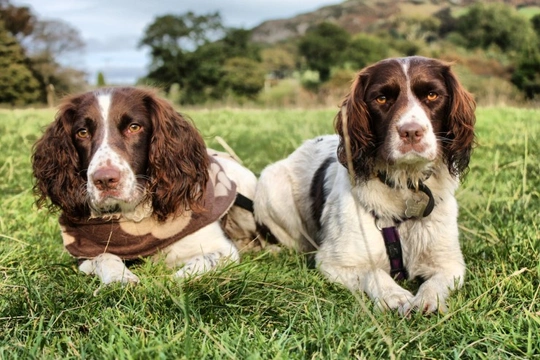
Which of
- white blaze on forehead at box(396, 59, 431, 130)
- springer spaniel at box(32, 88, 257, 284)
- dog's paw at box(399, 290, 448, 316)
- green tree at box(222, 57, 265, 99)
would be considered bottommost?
green tree at box(222, 57, 265, 99)

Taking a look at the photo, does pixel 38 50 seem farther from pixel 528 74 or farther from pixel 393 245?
pixel 393 245

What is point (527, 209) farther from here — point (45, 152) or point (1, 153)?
point (1, 153)

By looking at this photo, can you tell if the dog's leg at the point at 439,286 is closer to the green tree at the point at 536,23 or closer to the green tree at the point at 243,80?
the green tree at the point at 243,80

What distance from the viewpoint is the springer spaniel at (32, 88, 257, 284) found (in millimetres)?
3371

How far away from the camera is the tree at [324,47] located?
67875mm

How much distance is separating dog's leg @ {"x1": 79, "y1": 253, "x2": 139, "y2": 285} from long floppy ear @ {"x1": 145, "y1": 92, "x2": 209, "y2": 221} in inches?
16.1

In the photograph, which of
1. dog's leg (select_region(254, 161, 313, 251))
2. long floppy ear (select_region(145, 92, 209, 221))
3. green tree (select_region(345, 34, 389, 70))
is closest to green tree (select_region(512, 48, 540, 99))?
green tree (select_region(345, 34, 389, 70))

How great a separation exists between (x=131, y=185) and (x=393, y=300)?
1572 mm

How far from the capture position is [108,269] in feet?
10.5

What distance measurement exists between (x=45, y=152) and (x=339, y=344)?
244 centimetres

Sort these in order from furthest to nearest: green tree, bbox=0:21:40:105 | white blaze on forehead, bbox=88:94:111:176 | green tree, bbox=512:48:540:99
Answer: green tree, bbox=512:48:540:99, green tree, bbox=0:21:40:105, white blaze on forehead, bbox=88:94:111:176

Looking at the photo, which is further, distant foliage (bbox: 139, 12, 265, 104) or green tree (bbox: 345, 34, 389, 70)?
green tree (bbox: 345, 34, 389, 70)

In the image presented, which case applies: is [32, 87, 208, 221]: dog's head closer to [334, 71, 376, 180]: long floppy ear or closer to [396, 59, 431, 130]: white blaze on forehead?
[334, 71, 376, 180]: long floppy ear

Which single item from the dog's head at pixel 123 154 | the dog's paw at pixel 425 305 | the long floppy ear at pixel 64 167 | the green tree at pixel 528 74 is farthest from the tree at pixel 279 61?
the dog's paw at pixel 425 305
